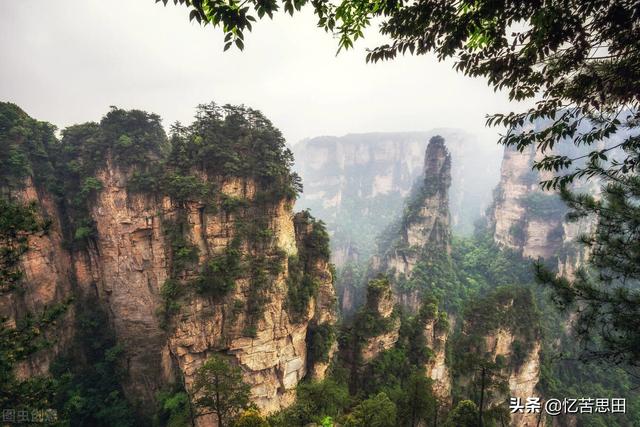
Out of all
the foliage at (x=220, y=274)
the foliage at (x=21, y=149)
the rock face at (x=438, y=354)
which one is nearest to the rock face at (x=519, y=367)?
the rock face at (x=438, y=354)

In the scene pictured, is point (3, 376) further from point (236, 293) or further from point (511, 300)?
point (511, 300)

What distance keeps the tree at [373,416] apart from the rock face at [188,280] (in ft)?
21.8

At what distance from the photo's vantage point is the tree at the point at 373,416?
11.0m

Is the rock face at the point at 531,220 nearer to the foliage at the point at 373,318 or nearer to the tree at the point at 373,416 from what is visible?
the foliage at the point at 373,318

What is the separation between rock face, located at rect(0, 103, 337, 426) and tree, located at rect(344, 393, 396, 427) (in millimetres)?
6638

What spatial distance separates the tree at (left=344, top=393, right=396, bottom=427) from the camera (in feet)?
36.2

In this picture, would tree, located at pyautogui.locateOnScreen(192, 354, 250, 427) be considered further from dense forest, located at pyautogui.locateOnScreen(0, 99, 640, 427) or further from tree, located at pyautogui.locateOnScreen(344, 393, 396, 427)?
tree, located at pyautogui.locateOnScreen(344, 393, 396, 427)

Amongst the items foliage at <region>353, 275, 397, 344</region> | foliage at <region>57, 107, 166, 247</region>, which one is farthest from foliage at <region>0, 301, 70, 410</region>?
foliage at <region>353, 275, 397, 344</region>

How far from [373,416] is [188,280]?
36.4 feet

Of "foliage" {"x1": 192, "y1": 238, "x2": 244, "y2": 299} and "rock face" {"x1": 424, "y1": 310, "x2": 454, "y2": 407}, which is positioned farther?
"rock face" {"x1": 424, "y1": 310, "x2": 454, "y2": 407}

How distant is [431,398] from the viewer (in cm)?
1294

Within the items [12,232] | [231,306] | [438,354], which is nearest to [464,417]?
[438,354]

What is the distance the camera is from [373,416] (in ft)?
37.5

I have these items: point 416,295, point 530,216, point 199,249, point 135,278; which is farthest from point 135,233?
point 530,216
